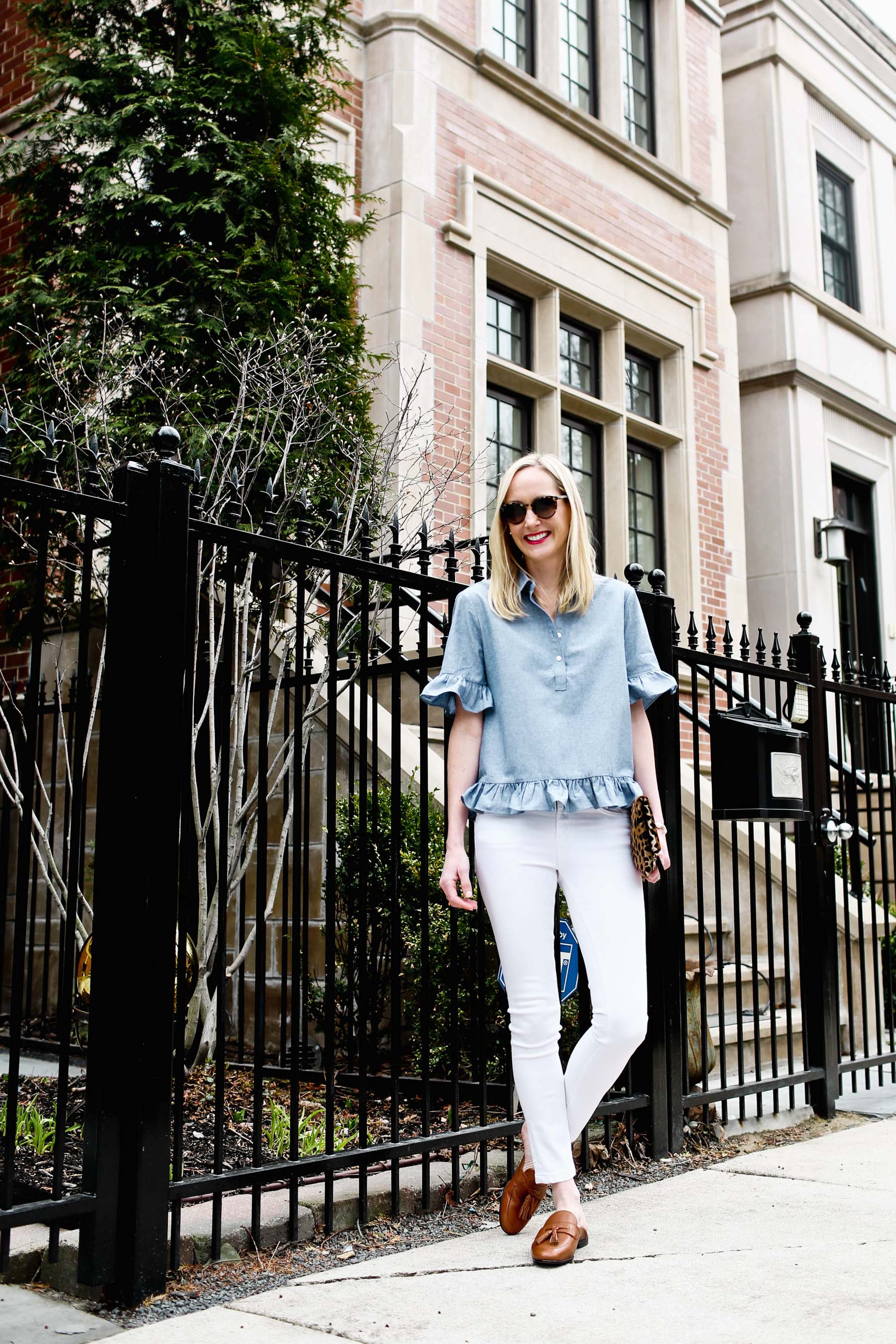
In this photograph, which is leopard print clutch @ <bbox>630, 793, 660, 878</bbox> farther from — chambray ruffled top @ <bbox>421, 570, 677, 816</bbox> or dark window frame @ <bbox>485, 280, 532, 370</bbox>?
dark window frame @ <bbox>485, 280, 532, 370</bbox>

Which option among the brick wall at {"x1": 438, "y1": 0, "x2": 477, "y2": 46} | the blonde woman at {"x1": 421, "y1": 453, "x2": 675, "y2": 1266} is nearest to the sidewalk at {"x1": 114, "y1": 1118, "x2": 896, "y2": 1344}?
the blonde woman at {"x1": 421, "y1": 453, "x2": 675, "y2": 1266}

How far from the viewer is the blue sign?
3918 millimetres

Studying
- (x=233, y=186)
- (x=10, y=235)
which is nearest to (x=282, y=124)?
(x=233, y=186)

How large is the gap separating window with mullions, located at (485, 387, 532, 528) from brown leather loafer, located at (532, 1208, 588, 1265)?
7.12m

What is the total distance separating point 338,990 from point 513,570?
2354 mm

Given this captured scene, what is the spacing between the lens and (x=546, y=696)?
3.45 meters

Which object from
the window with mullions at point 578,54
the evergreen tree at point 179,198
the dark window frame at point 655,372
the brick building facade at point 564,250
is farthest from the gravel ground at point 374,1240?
the window with mullions at point 578,54

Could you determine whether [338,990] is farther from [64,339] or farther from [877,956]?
[64,339]

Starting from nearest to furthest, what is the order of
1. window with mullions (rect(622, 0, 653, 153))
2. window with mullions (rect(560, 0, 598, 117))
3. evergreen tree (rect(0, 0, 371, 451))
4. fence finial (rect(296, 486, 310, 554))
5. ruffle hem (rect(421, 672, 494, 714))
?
ruffle hem (rect(421, 672, 494, 714)), fence finial (rect(296, 486, 310, 554)), evergreen tree (rect(0, 0, 371, 451)), window with mullions (rect(560, 0, 598, 117)), window with mullions (rect(622, 0, 653, 153))

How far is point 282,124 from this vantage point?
713cm

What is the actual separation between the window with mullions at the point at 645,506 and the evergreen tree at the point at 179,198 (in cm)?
482

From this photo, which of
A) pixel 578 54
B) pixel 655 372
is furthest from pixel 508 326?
pixel 578 54

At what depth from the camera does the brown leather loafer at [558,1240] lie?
323 cm

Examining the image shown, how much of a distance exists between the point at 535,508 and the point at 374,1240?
6.84ft
